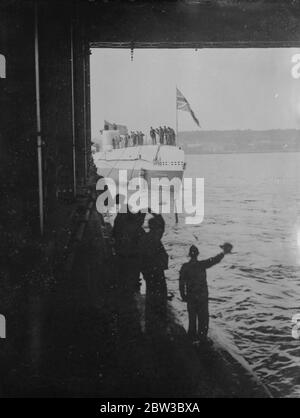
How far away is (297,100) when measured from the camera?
9.33 m

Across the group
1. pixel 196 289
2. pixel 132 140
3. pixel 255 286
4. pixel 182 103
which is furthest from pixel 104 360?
pixel 132 140

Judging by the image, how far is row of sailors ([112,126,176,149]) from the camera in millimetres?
57031

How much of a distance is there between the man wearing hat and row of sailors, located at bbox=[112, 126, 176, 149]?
48.0m

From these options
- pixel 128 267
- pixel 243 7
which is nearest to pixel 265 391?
pixel 128 267

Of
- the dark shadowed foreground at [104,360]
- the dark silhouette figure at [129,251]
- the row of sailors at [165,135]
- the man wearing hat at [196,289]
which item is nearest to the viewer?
the dark shadowed foreground at [104,360]

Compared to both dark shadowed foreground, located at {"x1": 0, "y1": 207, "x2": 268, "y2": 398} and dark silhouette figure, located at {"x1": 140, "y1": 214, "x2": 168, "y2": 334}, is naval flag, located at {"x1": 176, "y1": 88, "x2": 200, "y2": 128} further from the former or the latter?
dark shadowed foreground, located at {"x1": 0, "y1": 207, "x2": 268, "y2": 398}

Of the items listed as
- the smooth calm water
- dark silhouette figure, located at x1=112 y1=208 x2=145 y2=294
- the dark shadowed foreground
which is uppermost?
dark silhouette figure, located at x1=112 y1=208 x2=145 y2=294

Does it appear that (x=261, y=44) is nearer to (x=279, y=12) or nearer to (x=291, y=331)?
(x=279, y=12)

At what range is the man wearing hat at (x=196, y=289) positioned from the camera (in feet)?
21.5

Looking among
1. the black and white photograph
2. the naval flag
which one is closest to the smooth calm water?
the black and white photograph

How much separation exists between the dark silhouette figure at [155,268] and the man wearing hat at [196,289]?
460 mm

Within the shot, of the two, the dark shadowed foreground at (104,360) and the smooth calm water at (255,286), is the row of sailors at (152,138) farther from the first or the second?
A: the dark shadowed foreground at (104,360)

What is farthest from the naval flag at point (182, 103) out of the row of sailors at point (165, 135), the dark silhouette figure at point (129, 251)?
the dark silhouette figure at point (129, 251)

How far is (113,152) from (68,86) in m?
59.7
